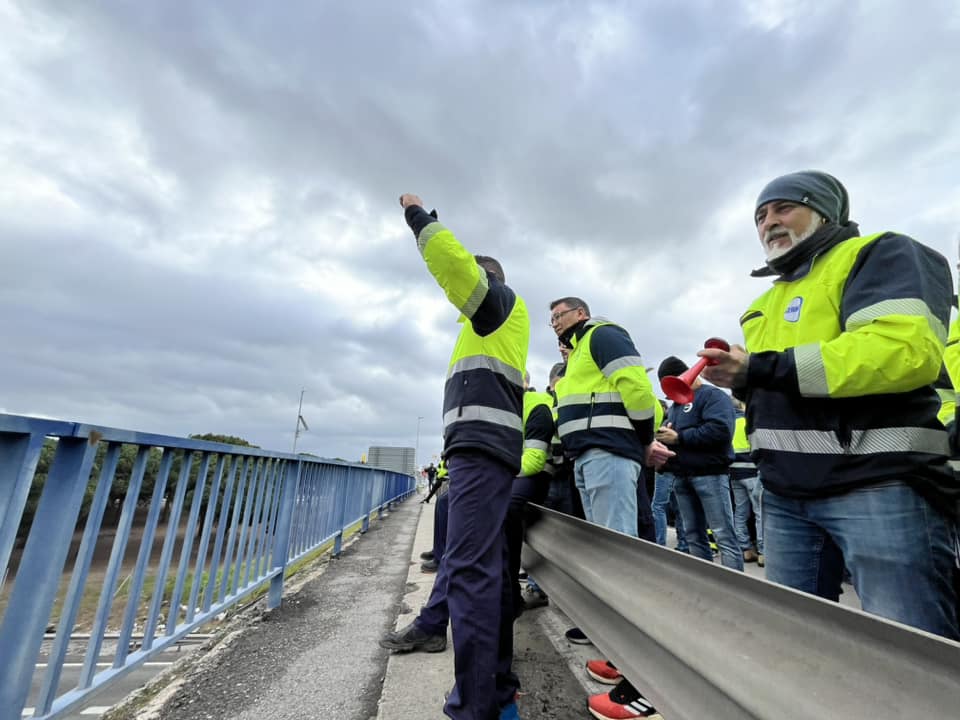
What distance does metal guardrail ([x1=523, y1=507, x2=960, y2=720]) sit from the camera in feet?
2.00

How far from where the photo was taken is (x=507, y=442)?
2043 millimetres

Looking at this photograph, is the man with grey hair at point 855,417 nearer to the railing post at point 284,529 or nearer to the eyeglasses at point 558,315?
the eyeglasses at point 558,315

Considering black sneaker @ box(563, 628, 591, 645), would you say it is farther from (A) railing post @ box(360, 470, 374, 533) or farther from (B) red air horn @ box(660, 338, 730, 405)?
(A) railing post @ box(360, 470, 374, 533)

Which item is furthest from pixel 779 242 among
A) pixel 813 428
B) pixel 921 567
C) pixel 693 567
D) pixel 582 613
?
pixel 582 613

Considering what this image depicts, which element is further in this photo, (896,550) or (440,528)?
(440,528)

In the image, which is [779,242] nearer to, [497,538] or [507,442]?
[507,442]

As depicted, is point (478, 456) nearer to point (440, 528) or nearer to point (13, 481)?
point (13, 481)

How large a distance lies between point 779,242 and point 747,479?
5498 mm

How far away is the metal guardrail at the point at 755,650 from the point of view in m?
0.61

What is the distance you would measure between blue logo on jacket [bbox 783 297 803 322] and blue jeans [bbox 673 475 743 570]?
3044 millimetres

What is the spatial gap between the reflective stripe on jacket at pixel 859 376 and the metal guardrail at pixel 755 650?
561 millimetres

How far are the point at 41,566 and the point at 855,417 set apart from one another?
2.54 metres

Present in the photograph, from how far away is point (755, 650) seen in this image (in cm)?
81

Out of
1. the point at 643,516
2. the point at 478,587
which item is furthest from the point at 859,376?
the point at 643,516
